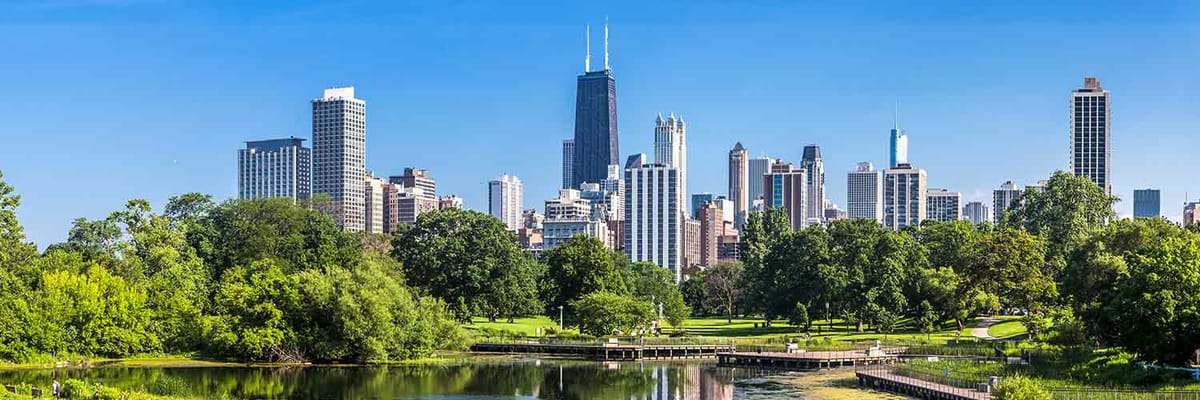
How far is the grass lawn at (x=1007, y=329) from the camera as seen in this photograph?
85.0m

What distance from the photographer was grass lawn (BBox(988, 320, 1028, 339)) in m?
85.0

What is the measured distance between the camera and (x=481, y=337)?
3410 inches

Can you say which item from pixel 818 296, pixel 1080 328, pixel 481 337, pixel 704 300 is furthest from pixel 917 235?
pixel 1080 328

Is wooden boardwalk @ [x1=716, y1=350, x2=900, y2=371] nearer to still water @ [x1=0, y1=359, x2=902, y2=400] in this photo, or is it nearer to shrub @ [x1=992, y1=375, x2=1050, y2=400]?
still water @ [x1=0, y1=359, x2=902, y2=400]

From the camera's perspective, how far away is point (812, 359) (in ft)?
240

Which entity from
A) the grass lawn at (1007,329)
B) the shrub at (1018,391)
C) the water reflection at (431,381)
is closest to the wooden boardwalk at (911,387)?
the water reflection at (431,381)

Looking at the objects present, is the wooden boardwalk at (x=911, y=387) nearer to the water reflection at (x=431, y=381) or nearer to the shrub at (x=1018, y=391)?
the water reflection at (x=431, y=381)

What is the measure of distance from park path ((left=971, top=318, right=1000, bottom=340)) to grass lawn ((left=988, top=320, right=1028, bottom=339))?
17.3 inches

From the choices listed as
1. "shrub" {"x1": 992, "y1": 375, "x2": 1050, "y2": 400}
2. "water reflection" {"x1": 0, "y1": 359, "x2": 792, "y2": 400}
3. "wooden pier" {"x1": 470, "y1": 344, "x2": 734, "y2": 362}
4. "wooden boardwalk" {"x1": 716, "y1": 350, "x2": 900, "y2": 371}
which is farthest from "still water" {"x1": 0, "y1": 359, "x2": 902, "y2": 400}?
"shrub" {"x1": 992, "y1": 375, "x2": 1050, "y2": 400}

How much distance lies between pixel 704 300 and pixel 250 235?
73567mm

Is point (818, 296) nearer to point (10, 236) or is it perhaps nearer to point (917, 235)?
point (917, 235)

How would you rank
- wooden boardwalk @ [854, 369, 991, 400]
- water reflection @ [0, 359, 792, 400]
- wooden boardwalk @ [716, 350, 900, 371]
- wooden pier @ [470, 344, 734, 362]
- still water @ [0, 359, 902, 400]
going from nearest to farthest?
wooden boardwalk @ [854, 369, 991, 400]
still water @ [0, 359, 902, 400]
water reflection @ [0, 359, 792, 400]
wooden boardwalk @ [716, 350, 900, 371]
wooden pier @ [470, 344, 734, 362]

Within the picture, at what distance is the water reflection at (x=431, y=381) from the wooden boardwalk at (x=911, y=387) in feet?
20.9

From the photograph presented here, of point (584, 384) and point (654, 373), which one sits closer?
point (584, 384)
